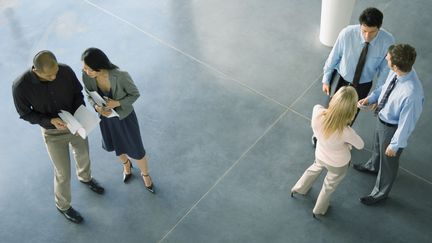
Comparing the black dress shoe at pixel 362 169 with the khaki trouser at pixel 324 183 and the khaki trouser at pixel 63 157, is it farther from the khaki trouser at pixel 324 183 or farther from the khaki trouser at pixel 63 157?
the khaki trouser at pixel 63 157

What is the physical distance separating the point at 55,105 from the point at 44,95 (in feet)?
0.55

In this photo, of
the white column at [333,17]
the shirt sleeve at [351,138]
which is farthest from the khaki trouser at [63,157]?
the white column at [333,17]

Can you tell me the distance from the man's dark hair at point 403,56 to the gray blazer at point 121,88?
2297 millimetres

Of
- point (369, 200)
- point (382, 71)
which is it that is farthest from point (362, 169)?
point (382, 71)

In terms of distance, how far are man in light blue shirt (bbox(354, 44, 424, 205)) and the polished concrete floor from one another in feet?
1.79

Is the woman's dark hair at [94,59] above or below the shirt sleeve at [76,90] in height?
above

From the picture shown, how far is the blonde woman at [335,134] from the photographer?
13.1ft

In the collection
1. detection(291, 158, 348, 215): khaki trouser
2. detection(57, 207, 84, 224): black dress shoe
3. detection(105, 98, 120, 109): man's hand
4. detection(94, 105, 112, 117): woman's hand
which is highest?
detection(105, 98, 120, 109): man's hand

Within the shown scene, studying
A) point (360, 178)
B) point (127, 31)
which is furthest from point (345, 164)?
point (127, 31)

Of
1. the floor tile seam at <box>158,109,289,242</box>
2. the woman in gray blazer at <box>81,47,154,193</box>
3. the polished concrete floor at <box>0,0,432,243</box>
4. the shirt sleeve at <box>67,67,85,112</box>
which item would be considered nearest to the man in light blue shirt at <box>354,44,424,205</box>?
the polished concrete floor at <box>0,0,432,243</box>

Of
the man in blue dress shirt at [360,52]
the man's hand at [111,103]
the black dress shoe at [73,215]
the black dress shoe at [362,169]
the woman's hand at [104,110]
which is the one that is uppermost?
the man in blue dress shirt at [360,52]

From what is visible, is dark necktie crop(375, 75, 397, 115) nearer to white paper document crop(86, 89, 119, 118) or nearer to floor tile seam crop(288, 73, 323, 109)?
floor tile seam crop(288, 73, 323, 109)

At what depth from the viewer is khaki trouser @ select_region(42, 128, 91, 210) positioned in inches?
187

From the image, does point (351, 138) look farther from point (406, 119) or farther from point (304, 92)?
point (304, 92)
